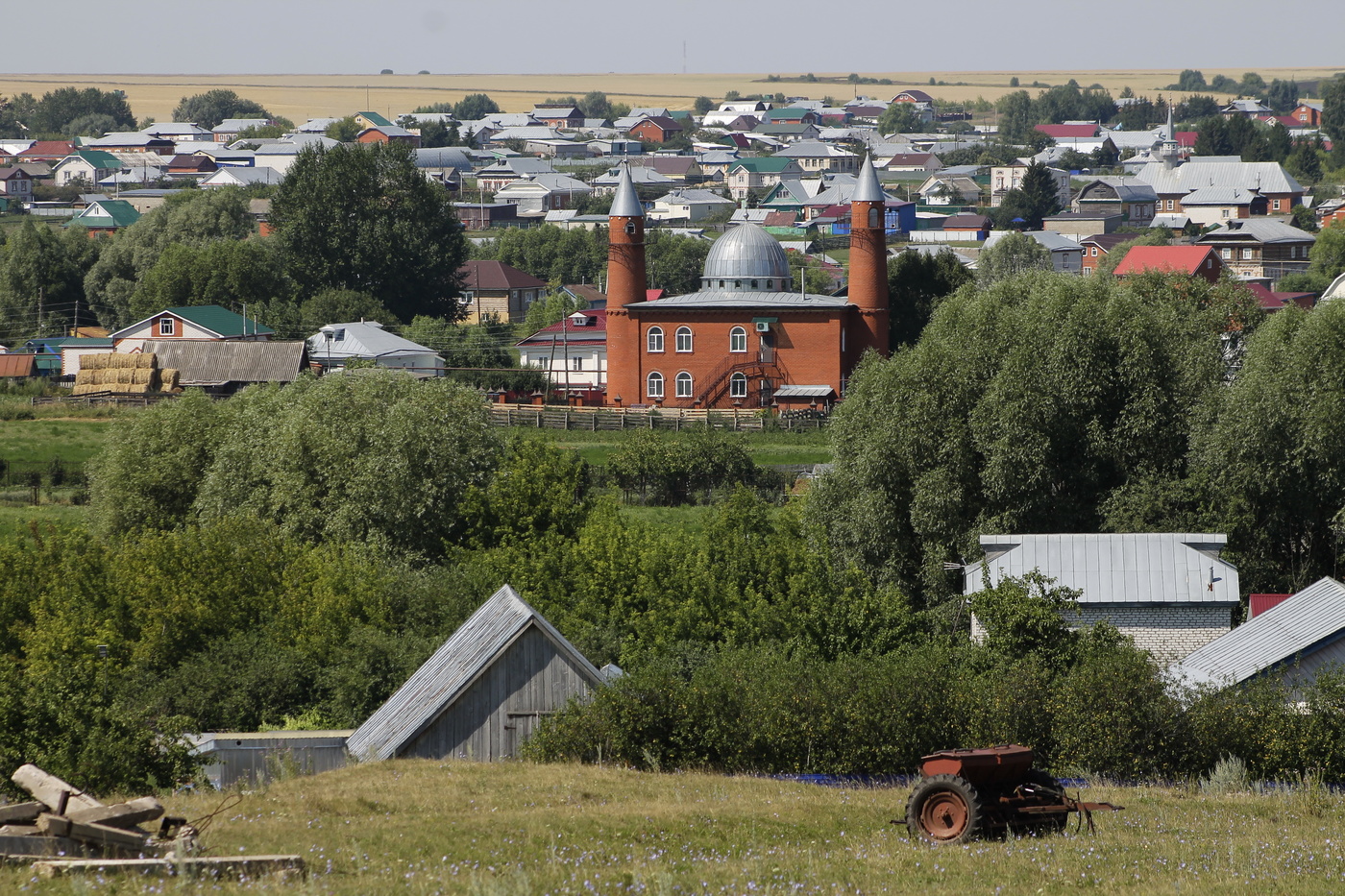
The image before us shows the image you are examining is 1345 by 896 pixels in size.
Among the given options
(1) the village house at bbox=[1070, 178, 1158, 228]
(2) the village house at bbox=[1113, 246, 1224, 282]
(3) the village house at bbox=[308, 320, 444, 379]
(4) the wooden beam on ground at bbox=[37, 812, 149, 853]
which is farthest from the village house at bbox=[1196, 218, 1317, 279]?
(4) the wooden beam on ground at bbox=[37, 812, 149, 853]

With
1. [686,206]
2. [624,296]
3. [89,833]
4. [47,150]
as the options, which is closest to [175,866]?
[89,833]

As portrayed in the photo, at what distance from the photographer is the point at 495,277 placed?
9806 centimetres

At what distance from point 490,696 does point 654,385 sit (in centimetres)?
4293

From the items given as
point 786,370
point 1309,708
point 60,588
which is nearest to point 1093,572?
point 1309,708

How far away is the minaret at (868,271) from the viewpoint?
61688 millimetres

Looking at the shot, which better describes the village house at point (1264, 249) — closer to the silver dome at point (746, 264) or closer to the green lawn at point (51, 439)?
the silver dome at point (746, 264)

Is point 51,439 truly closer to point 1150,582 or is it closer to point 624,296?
point 624,296

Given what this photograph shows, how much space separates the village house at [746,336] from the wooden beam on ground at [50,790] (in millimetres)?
49460

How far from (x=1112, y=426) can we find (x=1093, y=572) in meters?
5.58

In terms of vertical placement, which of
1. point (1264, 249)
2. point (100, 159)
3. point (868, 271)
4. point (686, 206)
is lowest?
point (686, 206)

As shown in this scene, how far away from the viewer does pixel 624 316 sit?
63094mm

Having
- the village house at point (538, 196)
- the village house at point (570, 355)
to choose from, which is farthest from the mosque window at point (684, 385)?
the village house at point (538, 196)

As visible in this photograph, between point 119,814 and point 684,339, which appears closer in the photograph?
point 119,814

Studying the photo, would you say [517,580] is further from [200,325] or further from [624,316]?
[200,325]
